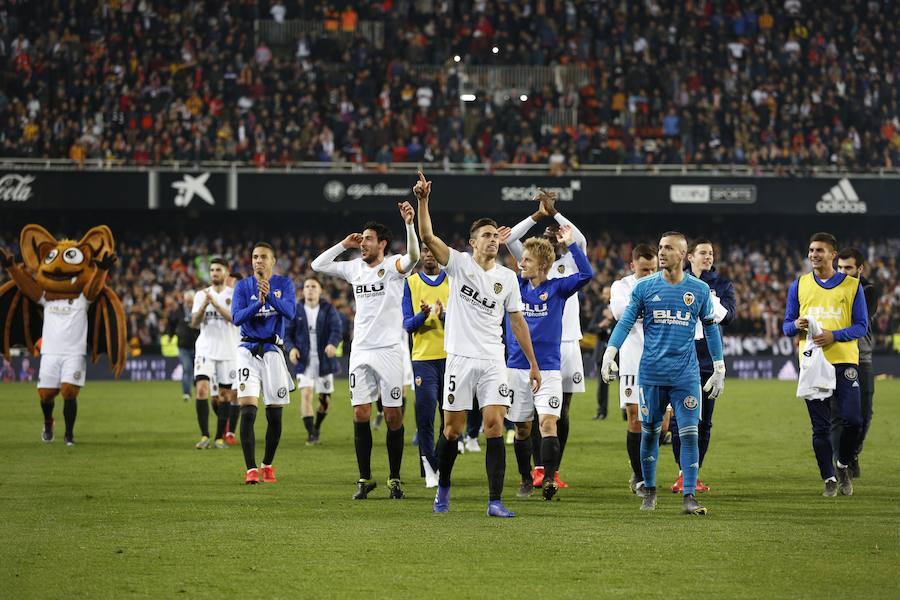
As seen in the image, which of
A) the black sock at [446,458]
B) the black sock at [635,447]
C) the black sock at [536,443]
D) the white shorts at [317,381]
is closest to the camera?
the black sock at [446,458]

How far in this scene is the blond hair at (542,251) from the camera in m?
11.0

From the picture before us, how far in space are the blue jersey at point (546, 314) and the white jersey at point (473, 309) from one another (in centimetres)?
139

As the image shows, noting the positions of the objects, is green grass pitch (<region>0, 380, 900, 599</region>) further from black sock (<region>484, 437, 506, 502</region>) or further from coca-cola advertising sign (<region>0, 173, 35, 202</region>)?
coca-cola advertising sign (<region>0, 173, 35, 202</region>)

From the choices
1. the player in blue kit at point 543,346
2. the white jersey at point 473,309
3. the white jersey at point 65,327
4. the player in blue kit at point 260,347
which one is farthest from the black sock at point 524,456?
the white jersey at point 65,327

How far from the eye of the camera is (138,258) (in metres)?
39.9

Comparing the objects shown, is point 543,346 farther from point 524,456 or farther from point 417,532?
point 417,532

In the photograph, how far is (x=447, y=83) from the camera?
42.2 meters

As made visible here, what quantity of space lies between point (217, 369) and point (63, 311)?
2.24 metres

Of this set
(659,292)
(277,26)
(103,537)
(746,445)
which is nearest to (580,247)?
(659,292)

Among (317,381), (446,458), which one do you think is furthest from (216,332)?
(446,458)

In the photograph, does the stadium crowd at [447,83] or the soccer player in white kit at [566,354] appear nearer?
the soccer player in white kit at [566,354]

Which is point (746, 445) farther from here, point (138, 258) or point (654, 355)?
point (138, 258)

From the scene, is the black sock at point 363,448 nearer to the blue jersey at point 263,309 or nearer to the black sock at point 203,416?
the blue jersey at point 263,309

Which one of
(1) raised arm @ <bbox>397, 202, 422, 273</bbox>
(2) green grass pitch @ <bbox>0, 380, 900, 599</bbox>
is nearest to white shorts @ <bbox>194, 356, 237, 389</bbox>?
(2) green grass pitch @ <bbox>0, 380, 900, 599</bbox>
